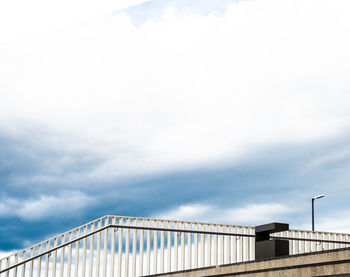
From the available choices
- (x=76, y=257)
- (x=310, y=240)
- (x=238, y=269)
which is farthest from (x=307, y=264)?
(x=310, y=240)

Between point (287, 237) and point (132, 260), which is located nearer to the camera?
point (132, 260)

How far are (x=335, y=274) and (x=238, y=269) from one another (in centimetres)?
269

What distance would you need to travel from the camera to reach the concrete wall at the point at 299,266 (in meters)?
9.72

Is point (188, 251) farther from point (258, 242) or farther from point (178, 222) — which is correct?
point (258, 242)

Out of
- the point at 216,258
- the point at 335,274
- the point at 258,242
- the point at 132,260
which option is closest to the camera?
the point at 335,274

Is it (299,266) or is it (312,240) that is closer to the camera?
(299,266)

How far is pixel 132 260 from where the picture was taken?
15.6 meters

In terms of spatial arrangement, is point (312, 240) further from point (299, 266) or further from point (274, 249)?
point (299, 266)

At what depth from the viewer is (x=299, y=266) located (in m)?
10.4

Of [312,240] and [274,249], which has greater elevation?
[312,240]

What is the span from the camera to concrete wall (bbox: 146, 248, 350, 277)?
9.72 m

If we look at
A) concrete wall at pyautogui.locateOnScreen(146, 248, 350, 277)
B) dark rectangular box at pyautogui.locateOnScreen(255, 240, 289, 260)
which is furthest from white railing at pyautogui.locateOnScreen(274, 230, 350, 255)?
concrete wall at pyautogui.locateOnScreen(146, 248, 350, 277)

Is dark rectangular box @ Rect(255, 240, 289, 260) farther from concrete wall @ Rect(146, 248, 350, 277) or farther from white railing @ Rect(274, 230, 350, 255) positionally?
white railing @ Rect(274, 230, 350, 255)

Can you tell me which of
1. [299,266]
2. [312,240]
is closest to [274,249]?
[299,266]
